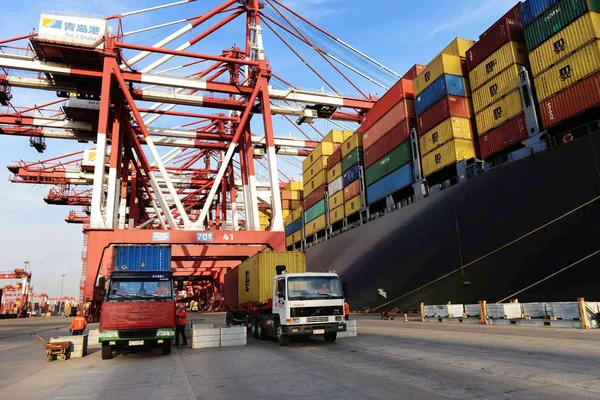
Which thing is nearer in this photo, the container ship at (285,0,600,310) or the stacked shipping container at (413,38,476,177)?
the container ship at (285,0,600,310)

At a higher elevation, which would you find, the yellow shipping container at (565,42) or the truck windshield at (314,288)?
the yellow shipping container at (565,42)

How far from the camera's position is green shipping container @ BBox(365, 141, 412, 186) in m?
24.9

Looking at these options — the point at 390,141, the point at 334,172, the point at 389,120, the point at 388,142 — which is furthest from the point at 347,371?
the point at 334,172

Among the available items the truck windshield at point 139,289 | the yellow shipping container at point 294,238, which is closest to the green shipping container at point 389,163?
the truck windshield at point 139,289

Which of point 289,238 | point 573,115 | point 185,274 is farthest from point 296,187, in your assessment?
point 573,115

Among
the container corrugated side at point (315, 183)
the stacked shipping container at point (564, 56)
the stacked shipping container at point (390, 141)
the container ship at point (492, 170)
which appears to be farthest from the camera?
the container corrugated side at point (315, 183)

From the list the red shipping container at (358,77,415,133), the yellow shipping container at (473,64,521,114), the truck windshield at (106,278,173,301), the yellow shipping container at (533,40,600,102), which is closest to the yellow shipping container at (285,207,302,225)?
the red shipping container at (358,77,415,133)

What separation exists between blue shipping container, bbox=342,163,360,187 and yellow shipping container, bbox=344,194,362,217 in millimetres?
1527

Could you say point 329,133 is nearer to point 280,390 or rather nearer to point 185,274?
point 185,274

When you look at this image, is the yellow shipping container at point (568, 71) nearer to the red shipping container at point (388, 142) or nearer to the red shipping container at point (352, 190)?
the red shipping container at point (388, 142)

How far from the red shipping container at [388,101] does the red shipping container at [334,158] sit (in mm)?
4338

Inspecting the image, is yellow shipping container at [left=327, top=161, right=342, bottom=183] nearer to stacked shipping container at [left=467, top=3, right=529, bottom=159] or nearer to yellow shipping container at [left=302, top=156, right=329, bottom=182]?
yellow shipping container at [left=302, top=156, right=329, bottom=182]

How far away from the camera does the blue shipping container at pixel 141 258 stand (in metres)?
13.7

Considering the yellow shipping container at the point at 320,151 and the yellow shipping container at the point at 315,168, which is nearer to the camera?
the yellow shipping container at the point at 315,168
